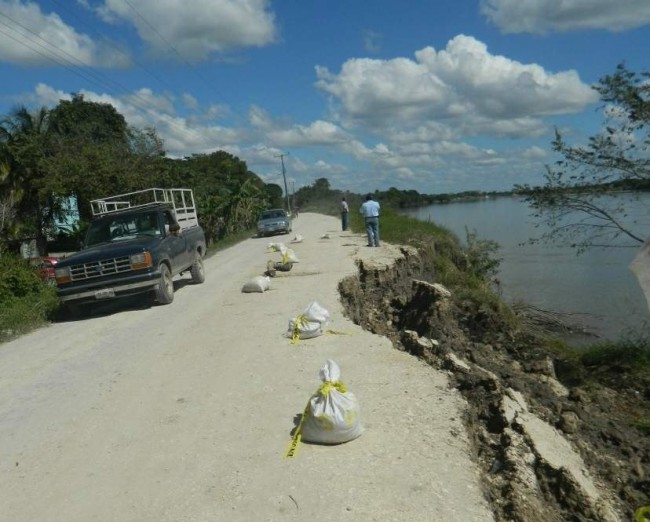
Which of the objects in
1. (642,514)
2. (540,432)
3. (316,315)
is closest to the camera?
(642,514)

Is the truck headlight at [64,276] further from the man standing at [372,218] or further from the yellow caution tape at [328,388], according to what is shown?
the man standing at [372,218]

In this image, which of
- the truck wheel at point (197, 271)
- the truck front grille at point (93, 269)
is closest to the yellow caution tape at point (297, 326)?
the truck front grille at point (93, 269)

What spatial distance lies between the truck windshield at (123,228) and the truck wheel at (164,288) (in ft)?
3.43

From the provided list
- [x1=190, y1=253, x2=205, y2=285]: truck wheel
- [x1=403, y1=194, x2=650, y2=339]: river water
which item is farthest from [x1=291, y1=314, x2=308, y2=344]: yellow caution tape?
[x1=190, y1=253, x2=205, y2=285]: truck wheel

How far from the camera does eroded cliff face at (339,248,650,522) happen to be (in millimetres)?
3869

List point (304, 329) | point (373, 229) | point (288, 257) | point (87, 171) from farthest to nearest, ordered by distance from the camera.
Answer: point (87, 171) → point (373, 229) → point (288, 257) → point (304, 329)

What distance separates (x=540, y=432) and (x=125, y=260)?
8329 mm

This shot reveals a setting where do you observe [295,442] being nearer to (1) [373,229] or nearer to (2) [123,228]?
(2) [123,228]

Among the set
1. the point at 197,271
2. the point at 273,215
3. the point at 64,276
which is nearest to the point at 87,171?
the point at 197,271

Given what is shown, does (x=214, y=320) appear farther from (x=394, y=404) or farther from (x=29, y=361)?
(x=394, y=404)

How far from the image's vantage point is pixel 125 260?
11.0 m

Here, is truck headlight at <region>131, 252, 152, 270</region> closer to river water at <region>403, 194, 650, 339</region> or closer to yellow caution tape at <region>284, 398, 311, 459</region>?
river water at <region>403, 194, 650, 339</region>

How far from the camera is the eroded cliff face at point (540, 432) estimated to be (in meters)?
3.87

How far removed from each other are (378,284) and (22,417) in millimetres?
9233
